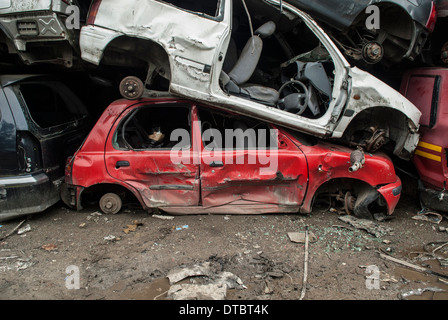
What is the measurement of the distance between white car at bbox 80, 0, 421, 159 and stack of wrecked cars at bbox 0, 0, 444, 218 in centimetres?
1

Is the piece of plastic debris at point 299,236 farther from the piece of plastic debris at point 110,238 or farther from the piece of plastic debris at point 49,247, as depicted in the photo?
the piece of plastic debris at point 49,247

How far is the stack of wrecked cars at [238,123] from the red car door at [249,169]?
0.04 ft

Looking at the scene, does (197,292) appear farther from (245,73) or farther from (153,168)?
(245,73)

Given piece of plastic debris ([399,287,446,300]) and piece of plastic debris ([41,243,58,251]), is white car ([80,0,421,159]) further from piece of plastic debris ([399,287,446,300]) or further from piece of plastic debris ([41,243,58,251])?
piece of plastic debris ([41,243,58,251])

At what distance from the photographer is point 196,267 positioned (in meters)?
3.11

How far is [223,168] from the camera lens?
3828mm

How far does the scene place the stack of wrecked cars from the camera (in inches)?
149

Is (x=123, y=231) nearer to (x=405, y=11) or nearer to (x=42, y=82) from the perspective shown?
(x=42, y=82)

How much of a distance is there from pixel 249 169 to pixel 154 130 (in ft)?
4.30

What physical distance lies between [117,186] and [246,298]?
2309 mm

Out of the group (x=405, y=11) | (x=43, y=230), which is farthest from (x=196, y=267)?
(x=405, y=11)

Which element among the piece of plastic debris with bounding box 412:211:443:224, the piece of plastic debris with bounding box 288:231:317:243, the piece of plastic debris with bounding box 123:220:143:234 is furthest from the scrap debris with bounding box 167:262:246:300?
the piece of plastic debris with bounding box 412:211:443:224

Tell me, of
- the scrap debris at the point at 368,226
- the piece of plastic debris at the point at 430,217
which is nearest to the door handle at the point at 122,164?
the scrap debris at the point at 368,226
